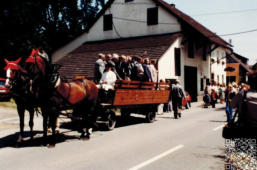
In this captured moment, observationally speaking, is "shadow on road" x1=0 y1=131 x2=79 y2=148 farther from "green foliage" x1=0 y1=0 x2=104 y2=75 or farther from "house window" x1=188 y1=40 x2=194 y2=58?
"house window" x1=188 y1=40 x2=194 y2=58

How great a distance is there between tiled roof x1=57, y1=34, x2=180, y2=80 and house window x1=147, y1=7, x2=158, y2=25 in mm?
1589

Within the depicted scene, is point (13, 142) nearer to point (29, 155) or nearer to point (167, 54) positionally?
point (29, 155)

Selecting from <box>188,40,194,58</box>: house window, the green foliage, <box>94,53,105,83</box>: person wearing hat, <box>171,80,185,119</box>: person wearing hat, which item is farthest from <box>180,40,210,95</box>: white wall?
<box>94,53,105,83</box>: person wearing hat

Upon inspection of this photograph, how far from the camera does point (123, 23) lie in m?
29.6

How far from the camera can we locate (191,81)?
30.2 meters

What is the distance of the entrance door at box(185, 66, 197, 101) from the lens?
29413 mm

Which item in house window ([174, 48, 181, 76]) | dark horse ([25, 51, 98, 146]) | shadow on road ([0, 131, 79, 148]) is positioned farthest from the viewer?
house window ([174, 48, 181, 76])

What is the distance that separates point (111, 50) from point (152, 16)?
5.04 meters

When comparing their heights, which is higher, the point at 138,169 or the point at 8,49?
the point at 8,49

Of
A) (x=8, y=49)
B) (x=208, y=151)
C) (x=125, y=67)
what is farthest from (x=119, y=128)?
(x=8, y=49)

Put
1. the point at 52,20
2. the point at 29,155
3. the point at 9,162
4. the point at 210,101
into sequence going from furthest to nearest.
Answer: the point at 52,20 → the point at 210,101 → the point at 29,155 → the point at 9,162

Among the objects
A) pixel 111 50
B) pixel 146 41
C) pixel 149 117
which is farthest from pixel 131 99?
pixel 111 50

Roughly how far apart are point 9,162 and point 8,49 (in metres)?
25.7

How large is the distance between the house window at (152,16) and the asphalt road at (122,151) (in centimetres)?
1904
